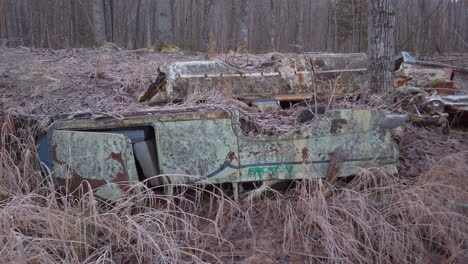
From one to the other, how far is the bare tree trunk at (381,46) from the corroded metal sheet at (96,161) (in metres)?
2.99

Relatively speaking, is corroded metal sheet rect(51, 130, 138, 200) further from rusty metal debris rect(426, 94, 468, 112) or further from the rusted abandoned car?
rusty metal debris rect(426, 94, 468, 112)

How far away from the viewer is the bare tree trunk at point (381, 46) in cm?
438

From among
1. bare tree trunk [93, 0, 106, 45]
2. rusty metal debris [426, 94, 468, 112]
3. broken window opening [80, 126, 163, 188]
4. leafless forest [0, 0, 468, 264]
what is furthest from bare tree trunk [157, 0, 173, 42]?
broken window opening [80, 126, 163, 188]

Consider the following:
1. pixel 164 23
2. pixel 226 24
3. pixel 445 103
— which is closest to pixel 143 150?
pixel 445 103

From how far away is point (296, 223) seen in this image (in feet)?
9.46

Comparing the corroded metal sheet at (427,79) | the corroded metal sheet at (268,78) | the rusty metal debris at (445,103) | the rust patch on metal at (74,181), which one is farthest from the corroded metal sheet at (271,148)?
the corroded metal sheet at (427,79)

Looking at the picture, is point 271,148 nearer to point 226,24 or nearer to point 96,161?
point 96,161

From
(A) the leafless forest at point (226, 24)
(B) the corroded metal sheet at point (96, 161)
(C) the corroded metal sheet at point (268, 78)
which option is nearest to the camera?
(B) the corroded metal sheet at point (96, 161)

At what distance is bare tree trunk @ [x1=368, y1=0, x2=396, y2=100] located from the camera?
4.38 m

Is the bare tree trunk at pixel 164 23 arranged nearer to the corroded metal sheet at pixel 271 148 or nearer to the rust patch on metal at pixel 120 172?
the corroded metal sheet at pixel 271 148

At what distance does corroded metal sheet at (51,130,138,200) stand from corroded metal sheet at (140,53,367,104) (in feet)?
4.32

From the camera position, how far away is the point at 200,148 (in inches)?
124

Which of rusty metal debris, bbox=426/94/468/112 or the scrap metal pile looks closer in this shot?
the scrap metal pile

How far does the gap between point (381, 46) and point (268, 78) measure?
1.33 meters
